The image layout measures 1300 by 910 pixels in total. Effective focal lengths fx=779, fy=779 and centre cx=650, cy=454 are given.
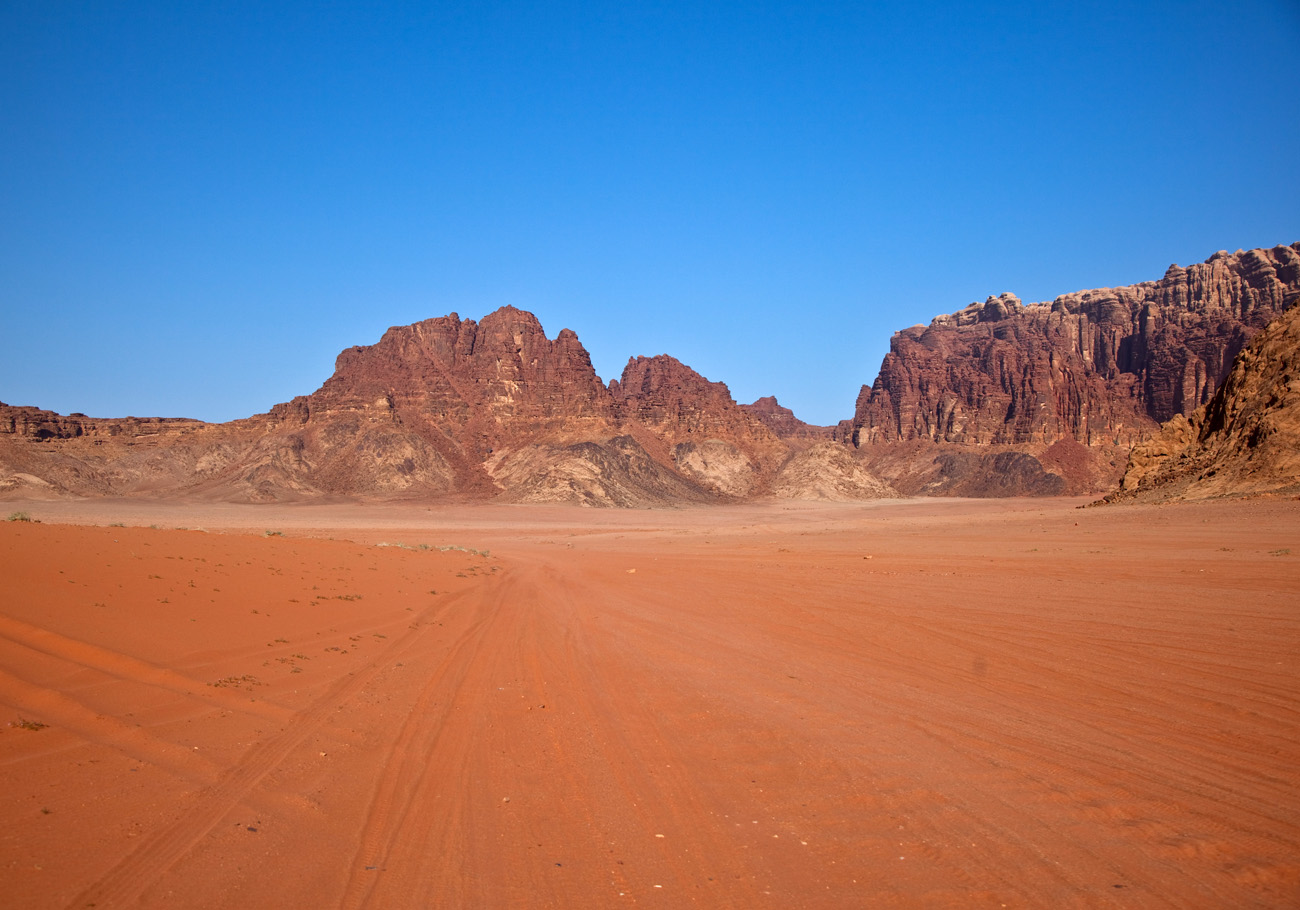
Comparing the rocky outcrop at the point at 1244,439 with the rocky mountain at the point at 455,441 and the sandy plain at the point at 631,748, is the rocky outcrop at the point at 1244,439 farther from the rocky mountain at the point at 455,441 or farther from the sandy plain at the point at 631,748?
the rocky mountain at the point at 455,441

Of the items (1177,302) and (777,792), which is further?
(1177,302)

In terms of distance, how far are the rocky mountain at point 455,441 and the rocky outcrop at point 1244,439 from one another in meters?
64.0

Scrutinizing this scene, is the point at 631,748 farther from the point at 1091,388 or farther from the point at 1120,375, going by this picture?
the point at 1120,375

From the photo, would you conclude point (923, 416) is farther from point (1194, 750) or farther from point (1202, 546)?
point (1194, 750)

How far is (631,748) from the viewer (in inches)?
294

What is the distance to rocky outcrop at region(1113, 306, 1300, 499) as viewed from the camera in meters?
38.3

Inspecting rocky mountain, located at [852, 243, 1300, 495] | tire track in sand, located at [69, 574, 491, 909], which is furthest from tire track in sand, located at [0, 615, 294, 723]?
rocky mountain, located at [852, 243, 1300, 495]

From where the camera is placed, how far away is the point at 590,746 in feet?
24.7

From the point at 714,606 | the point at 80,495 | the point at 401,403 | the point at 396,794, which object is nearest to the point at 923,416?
the point at 401,403

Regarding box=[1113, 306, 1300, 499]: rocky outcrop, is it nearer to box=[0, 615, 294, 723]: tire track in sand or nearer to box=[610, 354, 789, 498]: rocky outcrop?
box=[0, 615, 294, 723]: tire track in sand

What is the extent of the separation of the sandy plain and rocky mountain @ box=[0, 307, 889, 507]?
3450 inches

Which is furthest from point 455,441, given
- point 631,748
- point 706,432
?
point 631,748

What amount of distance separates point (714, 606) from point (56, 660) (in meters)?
12.0

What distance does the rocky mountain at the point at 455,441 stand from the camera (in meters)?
108
